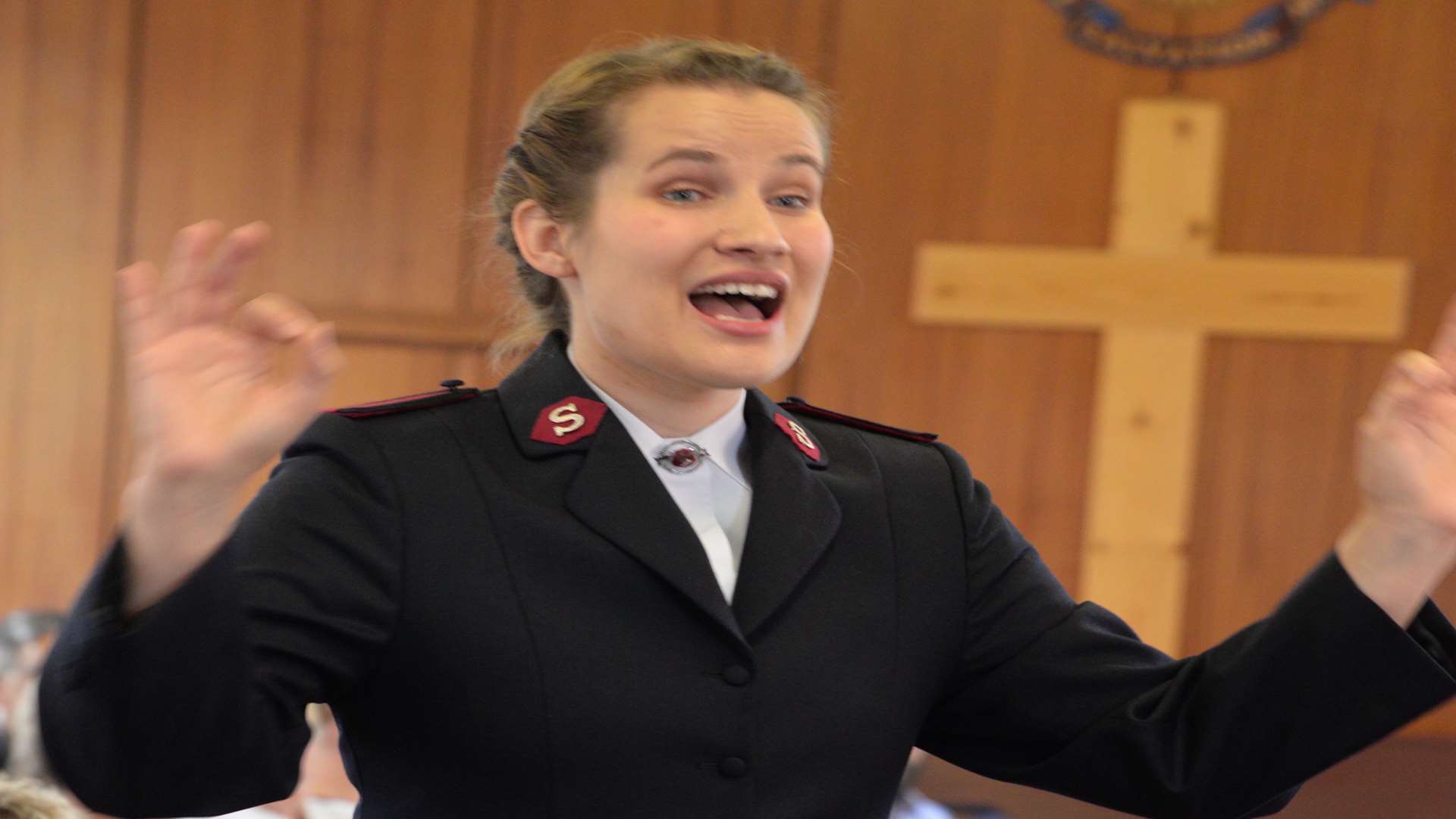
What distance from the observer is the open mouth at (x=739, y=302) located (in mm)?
1401

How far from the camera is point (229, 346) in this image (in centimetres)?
104


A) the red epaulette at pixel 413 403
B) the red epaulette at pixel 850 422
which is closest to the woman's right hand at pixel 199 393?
the red epaulette at pixel 413 403

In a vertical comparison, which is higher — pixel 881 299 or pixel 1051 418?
pixel 881 299

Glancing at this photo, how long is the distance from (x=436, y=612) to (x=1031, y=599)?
566 mm

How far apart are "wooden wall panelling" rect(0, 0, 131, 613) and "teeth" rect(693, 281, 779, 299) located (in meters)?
3.41

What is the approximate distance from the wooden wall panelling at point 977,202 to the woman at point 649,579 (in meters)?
2.79

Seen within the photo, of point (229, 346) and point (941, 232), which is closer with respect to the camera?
point (229, 346)

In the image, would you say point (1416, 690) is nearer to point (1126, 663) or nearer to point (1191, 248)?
point (1126, 663)

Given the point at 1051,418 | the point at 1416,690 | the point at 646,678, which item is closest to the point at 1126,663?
the point at 1416,690

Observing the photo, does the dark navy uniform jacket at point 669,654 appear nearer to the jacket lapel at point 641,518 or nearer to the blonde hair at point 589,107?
the jacket lapel at point 641,518

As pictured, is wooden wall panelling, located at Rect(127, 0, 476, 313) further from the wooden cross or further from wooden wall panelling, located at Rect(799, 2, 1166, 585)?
the wooden cross

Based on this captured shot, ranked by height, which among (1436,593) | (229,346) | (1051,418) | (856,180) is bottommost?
(1436,593)

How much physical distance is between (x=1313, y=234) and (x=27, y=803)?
3610 millimetres

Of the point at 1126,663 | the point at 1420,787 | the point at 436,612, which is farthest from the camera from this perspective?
the point at 1420,787
